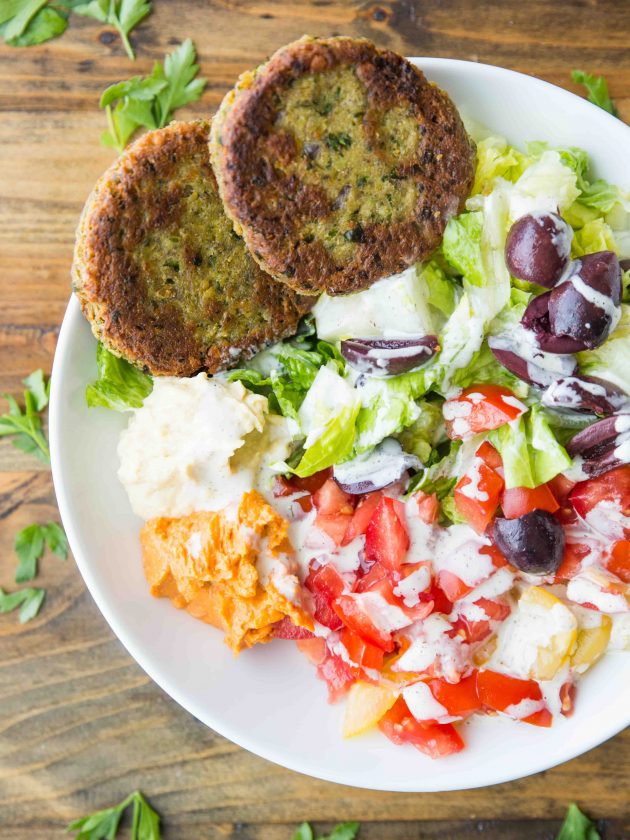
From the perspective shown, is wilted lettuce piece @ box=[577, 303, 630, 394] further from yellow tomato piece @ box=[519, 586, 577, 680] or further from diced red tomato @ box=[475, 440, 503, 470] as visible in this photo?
yellow tomato piece @ box=[519, 586, 577, 680]

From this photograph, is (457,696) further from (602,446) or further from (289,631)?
(602,446)

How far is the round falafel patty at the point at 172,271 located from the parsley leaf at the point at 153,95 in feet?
2.11

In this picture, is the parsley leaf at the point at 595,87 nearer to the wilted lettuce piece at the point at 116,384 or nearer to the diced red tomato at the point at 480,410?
the diced red tomato at the point at 480,410

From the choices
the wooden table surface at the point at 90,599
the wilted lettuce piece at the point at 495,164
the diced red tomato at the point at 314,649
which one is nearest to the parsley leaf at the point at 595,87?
the wooden table surface at the point at 90,599

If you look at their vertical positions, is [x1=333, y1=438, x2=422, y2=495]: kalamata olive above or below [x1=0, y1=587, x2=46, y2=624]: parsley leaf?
above

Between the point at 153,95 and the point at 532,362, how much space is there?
1789 mm

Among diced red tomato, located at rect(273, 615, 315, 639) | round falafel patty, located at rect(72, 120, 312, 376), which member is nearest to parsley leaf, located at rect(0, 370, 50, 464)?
round falafel patty, located at rect(72, 120, 312, 376)

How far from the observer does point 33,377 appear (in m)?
3.33

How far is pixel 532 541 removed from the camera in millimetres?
2607

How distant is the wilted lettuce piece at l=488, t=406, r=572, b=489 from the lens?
2.65 meters

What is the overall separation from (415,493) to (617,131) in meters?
1.38

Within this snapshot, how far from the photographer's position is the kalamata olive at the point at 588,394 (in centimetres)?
261

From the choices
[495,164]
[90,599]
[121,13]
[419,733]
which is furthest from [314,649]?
[121,13]

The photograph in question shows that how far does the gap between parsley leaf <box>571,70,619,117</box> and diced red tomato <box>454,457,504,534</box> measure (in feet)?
4.95
